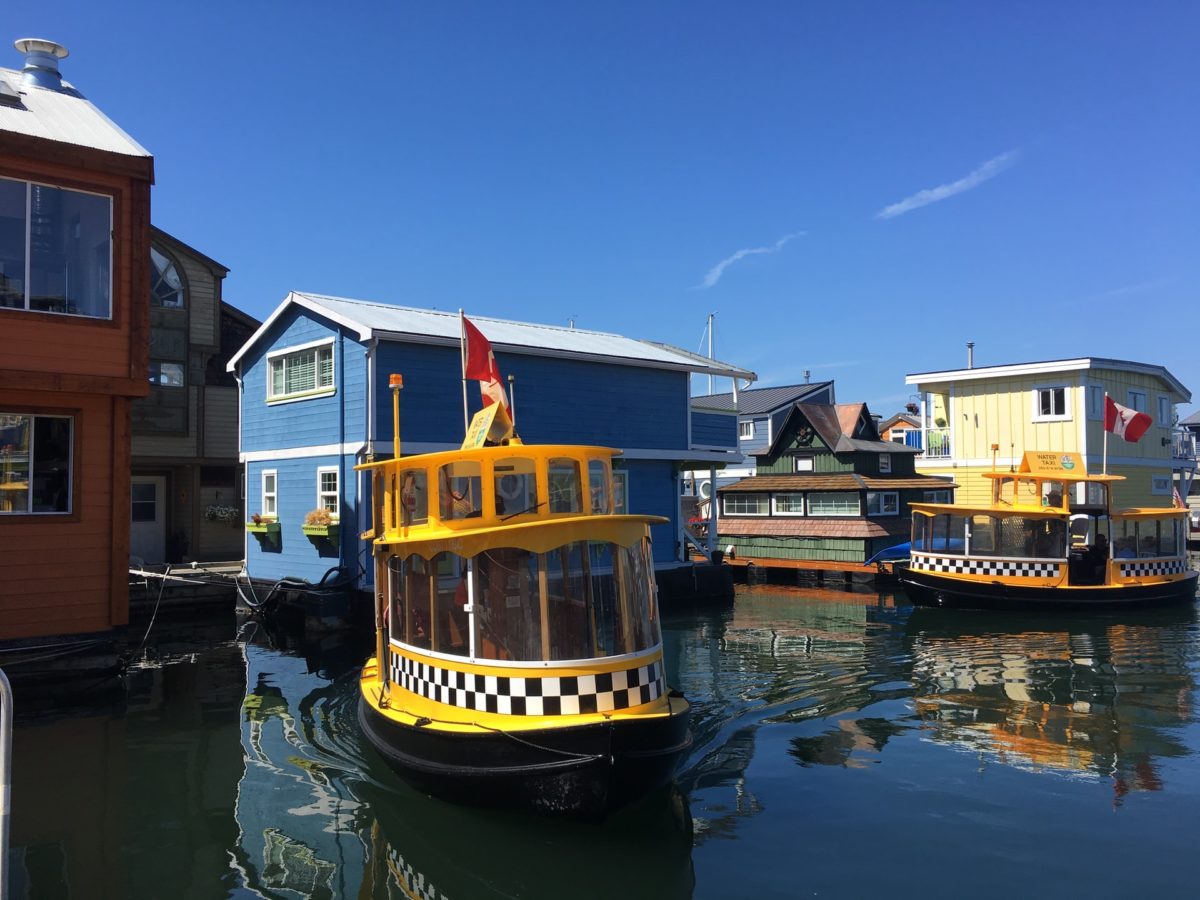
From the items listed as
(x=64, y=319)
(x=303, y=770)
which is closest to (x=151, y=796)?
(x=303, y=770)

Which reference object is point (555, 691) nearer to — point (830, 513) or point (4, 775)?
point (4, 775)

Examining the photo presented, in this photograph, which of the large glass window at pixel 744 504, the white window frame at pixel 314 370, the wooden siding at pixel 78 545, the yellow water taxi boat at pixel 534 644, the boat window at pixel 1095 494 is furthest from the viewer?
the large glass window at pixel 744 504

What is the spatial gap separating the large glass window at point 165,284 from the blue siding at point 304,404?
4523 mm

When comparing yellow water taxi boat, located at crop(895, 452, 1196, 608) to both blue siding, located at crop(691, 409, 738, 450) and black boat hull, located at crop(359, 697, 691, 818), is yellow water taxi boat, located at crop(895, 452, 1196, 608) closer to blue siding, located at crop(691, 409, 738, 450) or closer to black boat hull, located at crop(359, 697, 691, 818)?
blue siding, located at crop(691, 409, 738, 450)

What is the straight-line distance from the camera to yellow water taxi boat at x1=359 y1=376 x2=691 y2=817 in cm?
745

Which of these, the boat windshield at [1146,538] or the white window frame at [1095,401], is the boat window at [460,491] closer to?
the boat windshield at [1146,538]

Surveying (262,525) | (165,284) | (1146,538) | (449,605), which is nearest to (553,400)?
(262,525)

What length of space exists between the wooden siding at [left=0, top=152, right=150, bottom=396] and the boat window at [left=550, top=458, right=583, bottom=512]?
24.3 feet

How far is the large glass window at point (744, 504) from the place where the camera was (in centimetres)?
3170

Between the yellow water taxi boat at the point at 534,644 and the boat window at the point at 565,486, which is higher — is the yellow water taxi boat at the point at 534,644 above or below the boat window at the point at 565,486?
below

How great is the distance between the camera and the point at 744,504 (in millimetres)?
32312

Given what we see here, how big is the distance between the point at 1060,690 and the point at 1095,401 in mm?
19487

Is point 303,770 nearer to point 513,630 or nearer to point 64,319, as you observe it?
point 513,630

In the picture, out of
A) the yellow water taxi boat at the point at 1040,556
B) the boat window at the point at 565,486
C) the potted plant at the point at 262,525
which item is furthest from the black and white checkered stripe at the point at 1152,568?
the potted plant at the point at 262,525
